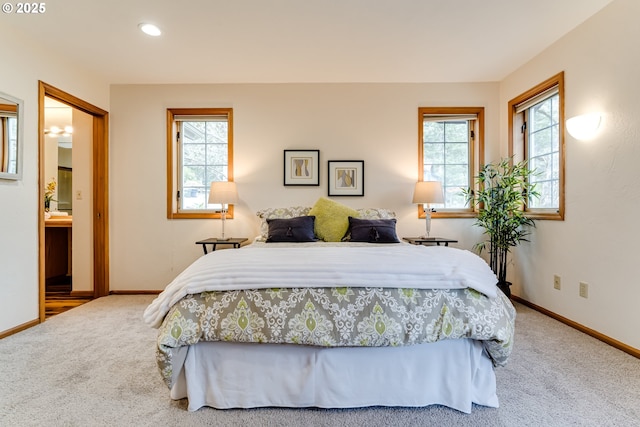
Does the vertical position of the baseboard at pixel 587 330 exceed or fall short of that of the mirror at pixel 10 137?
it falls short

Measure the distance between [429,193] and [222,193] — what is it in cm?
231

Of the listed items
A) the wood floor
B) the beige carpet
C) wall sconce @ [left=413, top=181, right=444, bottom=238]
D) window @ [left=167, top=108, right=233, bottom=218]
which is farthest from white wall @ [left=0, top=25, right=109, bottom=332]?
wall sconce @ [left=413, top=181, right=444, bottom=238]

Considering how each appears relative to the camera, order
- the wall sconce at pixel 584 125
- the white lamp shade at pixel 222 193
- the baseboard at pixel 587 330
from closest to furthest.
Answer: the baseboard at pixel 587 330, the wall sconce at pixel 584 125, the white lamp shade at pixel 222 193

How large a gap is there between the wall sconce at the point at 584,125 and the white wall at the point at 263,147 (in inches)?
45.3

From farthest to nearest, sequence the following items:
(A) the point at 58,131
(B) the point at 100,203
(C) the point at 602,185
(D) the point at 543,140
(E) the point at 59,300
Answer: (A) the point at 58,131 < (B) the point at 100,203 < (E) the point at 59,300 < (D) the point at 543,140 < (C) the point at 602,185

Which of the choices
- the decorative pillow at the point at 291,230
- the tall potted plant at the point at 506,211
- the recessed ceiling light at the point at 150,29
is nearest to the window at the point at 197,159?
the decorative pillow at the point at 291,230

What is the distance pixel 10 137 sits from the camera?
100 inches

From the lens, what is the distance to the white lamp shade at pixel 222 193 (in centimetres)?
338

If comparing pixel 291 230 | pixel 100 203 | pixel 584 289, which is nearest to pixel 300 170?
pixel 291 230

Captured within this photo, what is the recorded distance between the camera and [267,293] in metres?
1.50

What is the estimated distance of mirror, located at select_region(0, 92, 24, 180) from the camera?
8.13 feet

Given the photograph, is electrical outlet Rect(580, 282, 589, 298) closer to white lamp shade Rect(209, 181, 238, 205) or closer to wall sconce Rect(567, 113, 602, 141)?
wall sconce Rect(567, 113, 602, 141)

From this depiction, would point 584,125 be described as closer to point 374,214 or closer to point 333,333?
point 374,214

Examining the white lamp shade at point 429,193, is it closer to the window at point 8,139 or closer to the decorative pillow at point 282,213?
the decorative pillow at point 282,213
